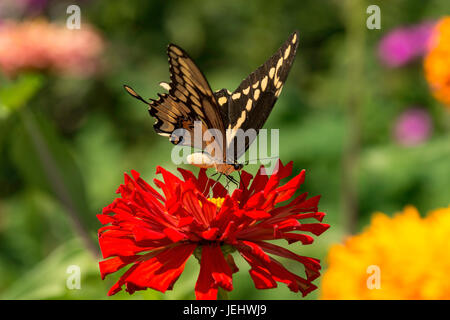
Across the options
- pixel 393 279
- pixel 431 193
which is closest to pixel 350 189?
pixel 431 193

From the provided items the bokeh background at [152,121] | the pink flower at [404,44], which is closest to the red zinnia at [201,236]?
the bokeh background at [152,121]

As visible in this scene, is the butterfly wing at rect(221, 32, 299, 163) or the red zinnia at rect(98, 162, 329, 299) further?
the butterfly wing at rect(221, 32, 299, 163)

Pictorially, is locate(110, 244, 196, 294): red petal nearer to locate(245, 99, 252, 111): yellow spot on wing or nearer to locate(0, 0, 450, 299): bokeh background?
locate(0, 0, 450, 299): bokeh background

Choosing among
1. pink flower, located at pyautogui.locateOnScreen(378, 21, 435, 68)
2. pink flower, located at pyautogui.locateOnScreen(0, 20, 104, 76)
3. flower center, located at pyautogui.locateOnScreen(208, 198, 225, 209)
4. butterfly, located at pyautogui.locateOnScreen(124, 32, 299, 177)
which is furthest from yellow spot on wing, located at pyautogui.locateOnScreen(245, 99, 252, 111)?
pink flower, located at pyautogui.locateOnScreen(378, 21, 435, 68)

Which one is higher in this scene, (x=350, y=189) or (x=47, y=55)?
(x=47, y=55)

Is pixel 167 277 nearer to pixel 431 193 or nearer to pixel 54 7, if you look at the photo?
pixel 431 193

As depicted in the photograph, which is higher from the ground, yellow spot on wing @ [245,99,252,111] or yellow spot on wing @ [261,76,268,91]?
yellow spot on wing @ [261,76,268,91]

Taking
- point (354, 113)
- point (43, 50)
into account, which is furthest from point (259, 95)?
point (43, 50)
